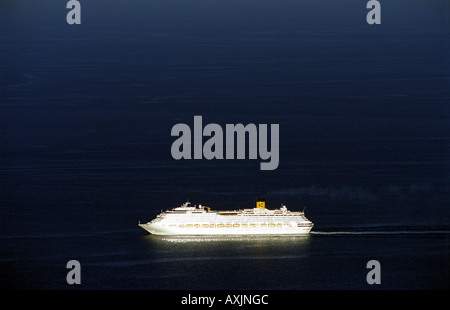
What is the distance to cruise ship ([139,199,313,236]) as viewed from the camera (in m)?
35.8

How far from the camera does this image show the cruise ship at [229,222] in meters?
35.8

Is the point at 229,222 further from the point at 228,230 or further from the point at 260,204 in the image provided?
the point at 260,204

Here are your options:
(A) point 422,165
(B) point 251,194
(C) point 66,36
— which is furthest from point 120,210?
(C) point 66,36

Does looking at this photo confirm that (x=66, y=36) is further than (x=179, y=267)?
Yes

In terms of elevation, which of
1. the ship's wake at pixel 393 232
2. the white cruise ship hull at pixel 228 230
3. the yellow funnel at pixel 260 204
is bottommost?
the ship's wake at pixel 393 232

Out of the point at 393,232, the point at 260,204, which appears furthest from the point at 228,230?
the point at 393,232

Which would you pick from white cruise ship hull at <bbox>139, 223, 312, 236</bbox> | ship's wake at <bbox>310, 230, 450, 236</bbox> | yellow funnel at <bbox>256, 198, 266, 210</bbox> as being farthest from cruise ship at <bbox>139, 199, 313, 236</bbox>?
ship's wake at <bbox>310, 230, 450, 236</bbox>

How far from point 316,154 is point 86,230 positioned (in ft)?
54.6

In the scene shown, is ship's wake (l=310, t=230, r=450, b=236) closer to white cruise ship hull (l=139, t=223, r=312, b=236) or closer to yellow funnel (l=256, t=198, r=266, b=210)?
white cruise ship hull (l=139, t=223, r=312, b=236)

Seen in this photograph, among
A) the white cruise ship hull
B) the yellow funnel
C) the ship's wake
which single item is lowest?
the ship's wake

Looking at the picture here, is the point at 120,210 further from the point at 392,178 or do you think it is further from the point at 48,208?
the point at 392,178

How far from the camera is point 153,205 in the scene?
128 ft

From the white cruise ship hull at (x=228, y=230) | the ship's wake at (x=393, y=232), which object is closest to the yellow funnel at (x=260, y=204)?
the white cruise ship hull at (x=228, y=230)

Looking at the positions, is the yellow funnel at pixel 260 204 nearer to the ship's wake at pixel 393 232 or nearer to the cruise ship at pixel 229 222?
the cruise ship at pixel 229 222
